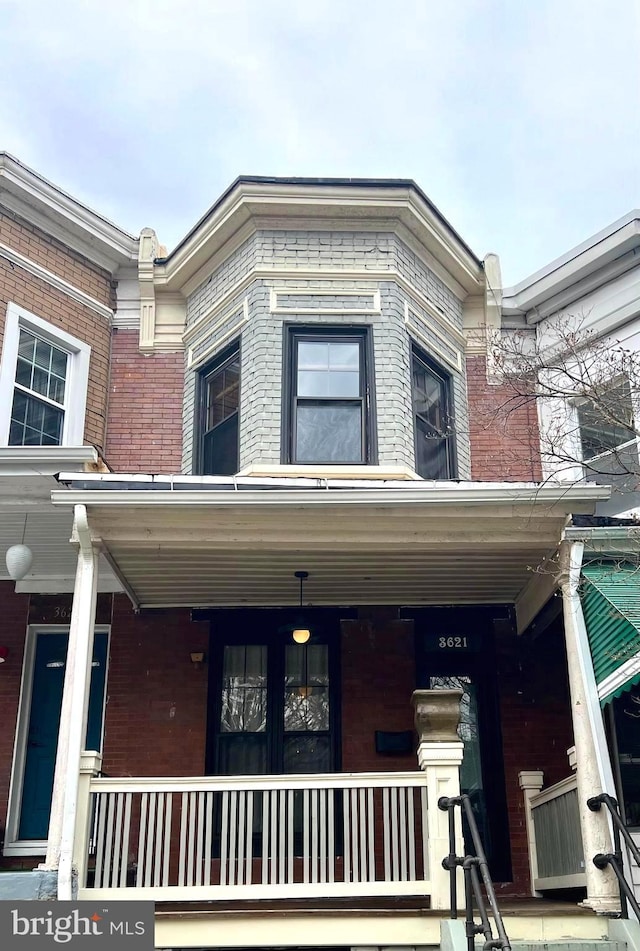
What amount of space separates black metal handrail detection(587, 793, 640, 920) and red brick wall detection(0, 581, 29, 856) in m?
5.26

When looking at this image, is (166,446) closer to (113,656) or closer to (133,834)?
(113,656)

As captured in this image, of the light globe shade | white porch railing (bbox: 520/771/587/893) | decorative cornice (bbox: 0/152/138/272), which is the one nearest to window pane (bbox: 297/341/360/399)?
decorative cornice (bbox: 0/152/138/272)

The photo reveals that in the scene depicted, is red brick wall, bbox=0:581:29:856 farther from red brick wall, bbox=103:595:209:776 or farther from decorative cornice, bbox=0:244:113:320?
decorative cornice, bbox=0:244:113:320

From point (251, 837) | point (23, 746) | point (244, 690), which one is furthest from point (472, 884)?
point (23, 746)

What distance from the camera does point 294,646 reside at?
9.63 meters

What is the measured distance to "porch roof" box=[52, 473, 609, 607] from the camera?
24.4ft

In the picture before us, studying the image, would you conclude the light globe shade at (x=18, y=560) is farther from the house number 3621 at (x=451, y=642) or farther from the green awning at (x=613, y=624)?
the green awning at (x=613, y=624)

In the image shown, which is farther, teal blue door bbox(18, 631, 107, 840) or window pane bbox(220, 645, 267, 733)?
window pane bbox(220, 645, 267, 733)

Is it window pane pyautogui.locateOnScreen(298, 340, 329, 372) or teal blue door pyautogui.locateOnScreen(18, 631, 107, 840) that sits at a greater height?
window pane pyautogui.locateOnScreen(298, 340, 329, 372)

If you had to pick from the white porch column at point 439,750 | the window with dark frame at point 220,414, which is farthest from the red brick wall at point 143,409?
the white porch column at point 439,750

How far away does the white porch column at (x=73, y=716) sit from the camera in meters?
6.68

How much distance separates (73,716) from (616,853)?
386 centimetres

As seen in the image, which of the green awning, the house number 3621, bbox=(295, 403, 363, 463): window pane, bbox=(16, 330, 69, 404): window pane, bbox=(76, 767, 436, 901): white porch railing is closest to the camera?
bbox=(76, 767, 436, 901): white porch railing

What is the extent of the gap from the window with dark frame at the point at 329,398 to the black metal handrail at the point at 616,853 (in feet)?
13.6
